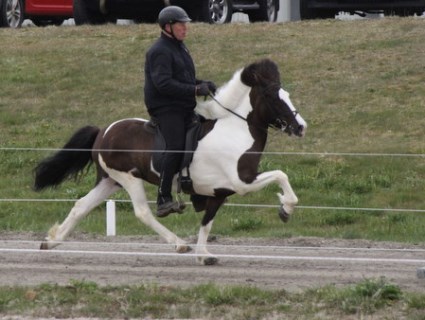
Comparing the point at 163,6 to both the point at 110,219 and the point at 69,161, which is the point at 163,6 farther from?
the point at 69,161

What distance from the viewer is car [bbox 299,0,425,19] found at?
2591 centimetres

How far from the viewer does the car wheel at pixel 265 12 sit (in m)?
27.9

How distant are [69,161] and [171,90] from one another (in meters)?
1.68

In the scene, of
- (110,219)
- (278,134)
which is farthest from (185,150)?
(278,134)

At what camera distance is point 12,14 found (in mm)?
28109

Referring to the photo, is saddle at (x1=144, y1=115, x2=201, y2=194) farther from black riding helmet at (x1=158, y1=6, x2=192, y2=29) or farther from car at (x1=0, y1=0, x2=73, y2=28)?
car at (x1=0, y1=0, x2=73, y2=28)

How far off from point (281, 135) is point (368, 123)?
121 centimetres

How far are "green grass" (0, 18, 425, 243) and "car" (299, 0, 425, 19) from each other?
312mm

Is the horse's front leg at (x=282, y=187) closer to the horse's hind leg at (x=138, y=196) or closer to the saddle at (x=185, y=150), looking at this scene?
the saddle at (x=185, y=150)

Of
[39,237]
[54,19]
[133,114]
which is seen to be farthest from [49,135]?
[54,19]

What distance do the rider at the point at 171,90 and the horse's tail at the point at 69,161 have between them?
930 millimetres

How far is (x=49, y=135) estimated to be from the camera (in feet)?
70.2

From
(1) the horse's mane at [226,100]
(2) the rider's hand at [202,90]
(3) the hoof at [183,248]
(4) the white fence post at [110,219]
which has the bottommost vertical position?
(4) the white fence post at [110,219]

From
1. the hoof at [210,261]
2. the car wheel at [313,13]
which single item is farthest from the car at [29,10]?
the hoof at [210,261]
